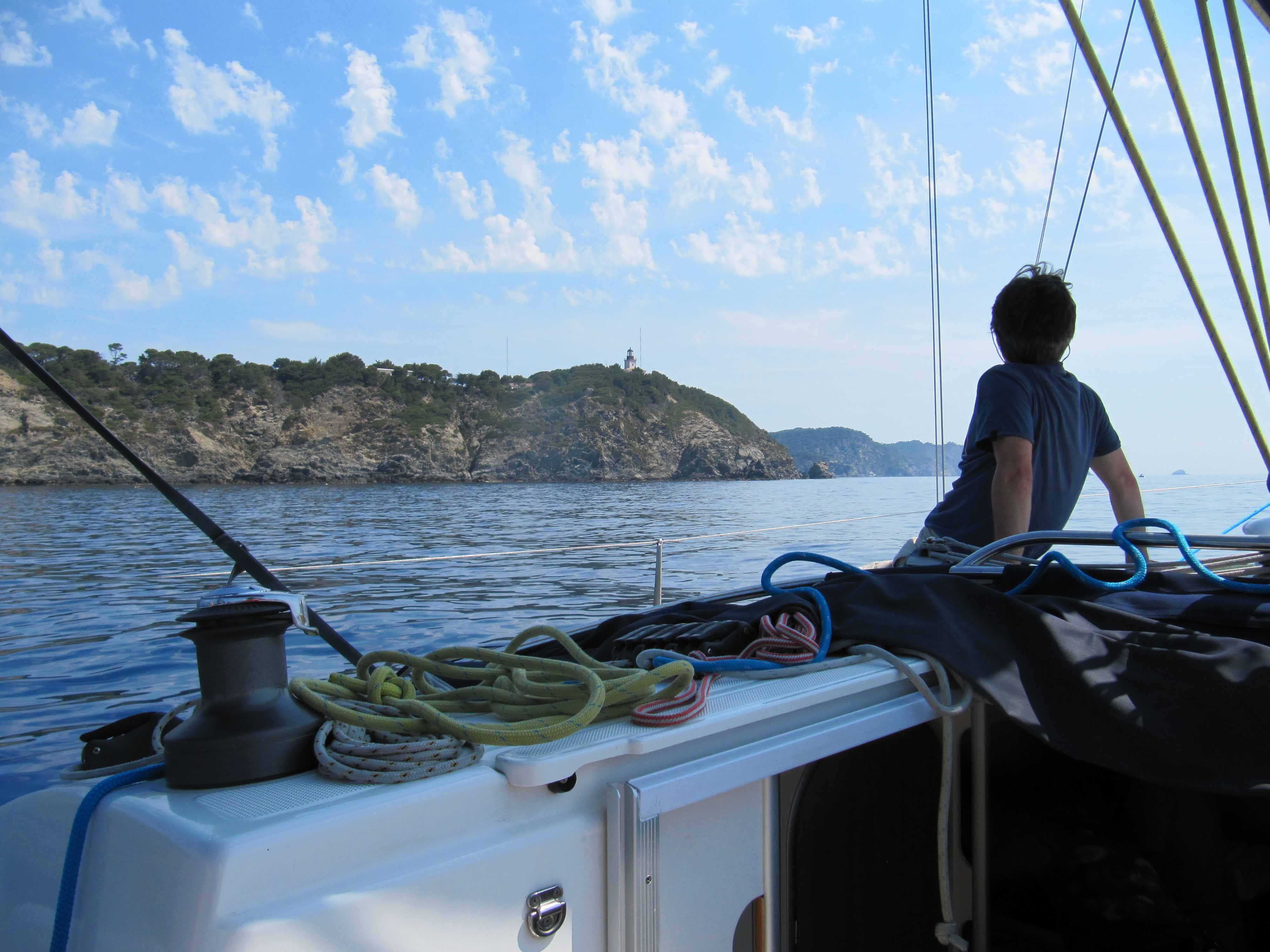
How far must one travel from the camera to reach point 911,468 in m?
117

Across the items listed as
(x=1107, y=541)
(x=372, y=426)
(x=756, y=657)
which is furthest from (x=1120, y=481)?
(x=372, y=426)

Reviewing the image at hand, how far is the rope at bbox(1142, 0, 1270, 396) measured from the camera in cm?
136

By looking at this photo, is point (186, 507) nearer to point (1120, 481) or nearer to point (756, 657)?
point (756, 657)

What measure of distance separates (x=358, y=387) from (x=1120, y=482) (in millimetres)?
65490

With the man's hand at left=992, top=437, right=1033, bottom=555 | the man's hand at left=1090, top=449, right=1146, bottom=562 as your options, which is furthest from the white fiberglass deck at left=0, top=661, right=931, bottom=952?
the man's hand at left=1090, top=449, right=1146, bottom=562

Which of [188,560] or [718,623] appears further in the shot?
[188,560]

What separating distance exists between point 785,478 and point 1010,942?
7925cm

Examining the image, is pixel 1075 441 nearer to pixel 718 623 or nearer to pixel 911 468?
pixel 718 623

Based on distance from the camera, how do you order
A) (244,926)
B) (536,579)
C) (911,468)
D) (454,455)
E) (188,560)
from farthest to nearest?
(911,468), (454,455), (188,560), (536,579), (244,926)

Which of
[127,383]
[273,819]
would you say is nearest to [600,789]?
[273,819]

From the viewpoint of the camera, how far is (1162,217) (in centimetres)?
161

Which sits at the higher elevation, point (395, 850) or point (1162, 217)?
point (1162, 217)

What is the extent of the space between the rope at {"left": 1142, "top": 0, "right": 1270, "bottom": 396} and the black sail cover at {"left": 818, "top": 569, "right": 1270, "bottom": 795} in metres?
0.69

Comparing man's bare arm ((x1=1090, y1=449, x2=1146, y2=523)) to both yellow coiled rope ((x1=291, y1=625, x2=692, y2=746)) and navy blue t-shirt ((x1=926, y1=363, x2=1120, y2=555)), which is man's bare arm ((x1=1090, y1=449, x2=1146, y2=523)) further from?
yellow coiled rope ((x1=291, y1=625, x2=692, y2=746))
